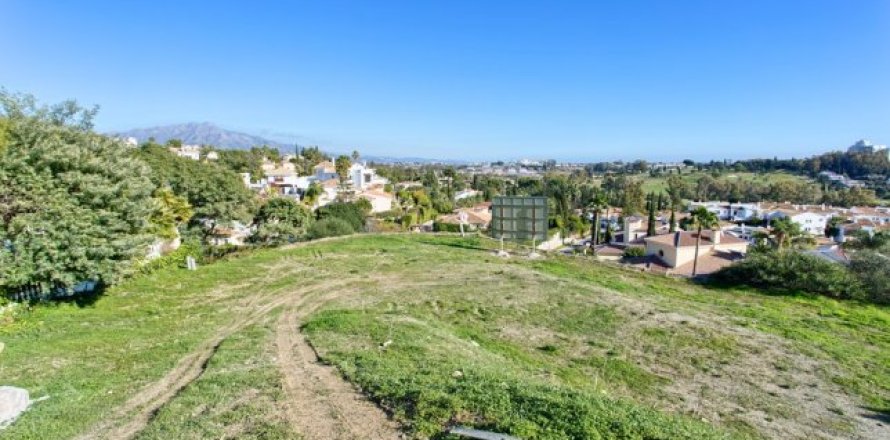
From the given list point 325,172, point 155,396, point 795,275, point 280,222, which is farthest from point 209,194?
point 325,172

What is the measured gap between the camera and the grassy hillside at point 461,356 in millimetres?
7566

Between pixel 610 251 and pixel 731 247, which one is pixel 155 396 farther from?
pixel 610 251

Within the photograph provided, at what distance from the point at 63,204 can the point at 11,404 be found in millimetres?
7941

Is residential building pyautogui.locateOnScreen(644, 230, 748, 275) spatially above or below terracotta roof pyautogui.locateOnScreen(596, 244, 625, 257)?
above

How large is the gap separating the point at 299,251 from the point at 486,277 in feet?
37.1

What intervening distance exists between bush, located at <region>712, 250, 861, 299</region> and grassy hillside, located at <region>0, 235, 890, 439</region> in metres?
1.16

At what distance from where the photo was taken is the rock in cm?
773

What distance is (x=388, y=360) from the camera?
10.0m

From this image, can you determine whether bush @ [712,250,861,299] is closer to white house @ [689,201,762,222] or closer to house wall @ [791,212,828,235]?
house wall @ [791,212,828,235]

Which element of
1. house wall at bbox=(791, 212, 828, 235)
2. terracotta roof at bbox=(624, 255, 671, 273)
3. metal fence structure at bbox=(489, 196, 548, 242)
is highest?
metal fence structure at bbox=(489, 196, 548, 242)

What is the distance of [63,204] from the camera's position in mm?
13820

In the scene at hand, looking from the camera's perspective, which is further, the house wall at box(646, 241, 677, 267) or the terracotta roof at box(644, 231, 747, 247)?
the terracotta roof at box(644, 231, 747, 247)

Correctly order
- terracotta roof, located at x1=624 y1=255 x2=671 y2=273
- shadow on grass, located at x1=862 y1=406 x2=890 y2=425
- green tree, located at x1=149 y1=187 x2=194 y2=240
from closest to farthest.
Result: shadow on grass, located at x1=862 y1=406 x2=890 y2=425, green tree, located at x1=149 y1=187 x2=194 y2=240, terracotta roof, located at x1=624 y1=255 x2=671 y2=273

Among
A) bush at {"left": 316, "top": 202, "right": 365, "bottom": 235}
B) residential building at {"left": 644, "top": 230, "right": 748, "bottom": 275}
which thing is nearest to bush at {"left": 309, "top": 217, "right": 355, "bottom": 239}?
bush at {"left": 316, "top": 202, "right": 365, "bottom": 235}
